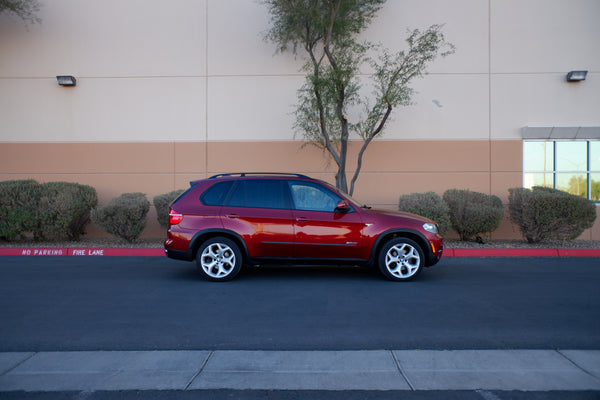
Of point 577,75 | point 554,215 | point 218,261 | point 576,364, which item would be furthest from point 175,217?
point 577,75

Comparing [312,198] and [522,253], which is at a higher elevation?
[312,198]

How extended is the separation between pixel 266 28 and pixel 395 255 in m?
8.60

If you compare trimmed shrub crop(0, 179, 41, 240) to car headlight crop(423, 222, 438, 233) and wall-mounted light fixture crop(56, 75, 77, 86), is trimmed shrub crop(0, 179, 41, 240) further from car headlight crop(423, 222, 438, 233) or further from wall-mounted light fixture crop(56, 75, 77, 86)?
car headlight crop(423, 222, 438, 233)

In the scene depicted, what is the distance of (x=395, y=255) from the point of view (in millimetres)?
7348

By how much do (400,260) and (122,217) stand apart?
23.0 ft

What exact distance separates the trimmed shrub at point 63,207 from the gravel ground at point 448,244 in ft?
1.19

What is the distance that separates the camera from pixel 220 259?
732 centimetres

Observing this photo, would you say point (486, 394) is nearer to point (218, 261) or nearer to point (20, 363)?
point (20, 363)

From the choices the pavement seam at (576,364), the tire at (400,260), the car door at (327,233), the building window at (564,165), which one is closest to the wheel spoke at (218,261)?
the car door at (327,233)

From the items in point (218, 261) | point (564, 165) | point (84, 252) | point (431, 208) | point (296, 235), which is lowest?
point (84, 252)

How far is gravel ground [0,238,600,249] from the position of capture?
1115cm

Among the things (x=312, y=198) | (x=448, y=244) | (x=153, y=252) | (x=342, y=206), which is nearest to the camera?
(x=342, y=206)

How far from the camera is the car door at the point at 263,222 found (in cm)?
724

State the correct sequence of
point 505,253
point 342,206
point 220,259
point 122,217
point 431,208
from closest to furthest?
point 342,206, point 220,259, point 505,253, point 431,208, point 122,217
